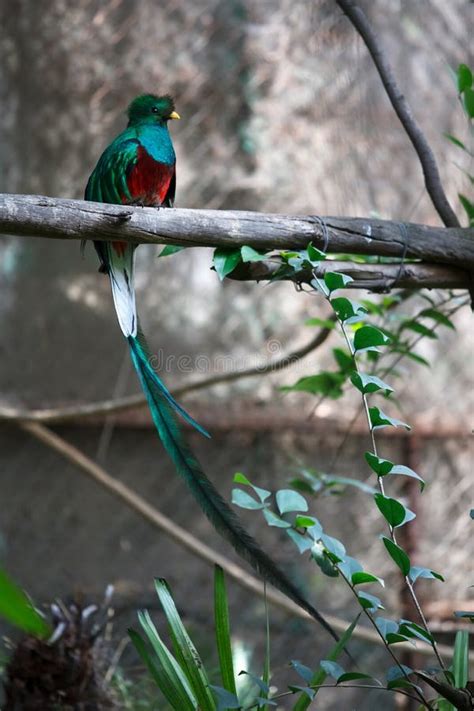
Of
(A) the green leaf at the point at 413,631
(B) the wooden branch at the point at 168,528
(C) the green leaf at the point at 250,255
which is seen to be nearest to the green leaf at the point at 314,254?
(C) the green leaf at the point at 250,255

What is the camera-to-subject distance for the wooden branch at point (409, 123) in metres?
1.44

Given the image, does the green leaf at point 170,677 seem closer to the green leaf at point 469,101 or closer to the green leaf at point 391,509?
the green leaf at point 391,509

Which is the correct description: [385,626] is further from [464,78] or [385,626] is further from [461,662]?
[464,78]

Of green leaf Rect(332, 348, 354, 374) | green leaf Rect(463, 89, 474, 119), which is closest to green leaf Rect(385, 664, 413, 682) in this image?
green leaf Rect(332, 348, 354, 374)

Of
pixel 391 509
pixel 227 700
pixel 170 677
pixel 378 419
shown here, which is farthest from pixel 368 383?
pixel 170 677

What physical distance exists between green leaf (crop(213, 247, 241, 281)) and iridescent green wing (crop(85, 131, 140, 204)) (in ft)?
1.04

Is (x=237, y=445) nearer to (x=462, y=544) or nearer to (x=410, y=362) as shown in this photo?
(x=410, y=362)

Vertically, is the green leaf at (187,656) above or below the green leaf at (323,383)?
below

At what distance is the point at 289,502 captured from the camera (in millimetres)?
995

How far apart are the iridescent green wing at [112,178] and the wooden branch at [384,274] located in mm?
294

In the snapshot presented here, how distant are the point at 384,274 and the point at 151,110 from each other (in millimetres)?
582

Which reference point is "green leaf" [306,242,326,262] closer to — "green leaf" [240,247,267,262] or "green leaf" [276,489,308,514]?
"green leaf" [240,247,267,262]

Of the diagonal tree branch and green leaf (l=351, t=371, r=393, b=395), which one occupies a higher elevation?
the diagonal tree branch

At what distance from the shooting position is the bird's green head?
1.56 m
